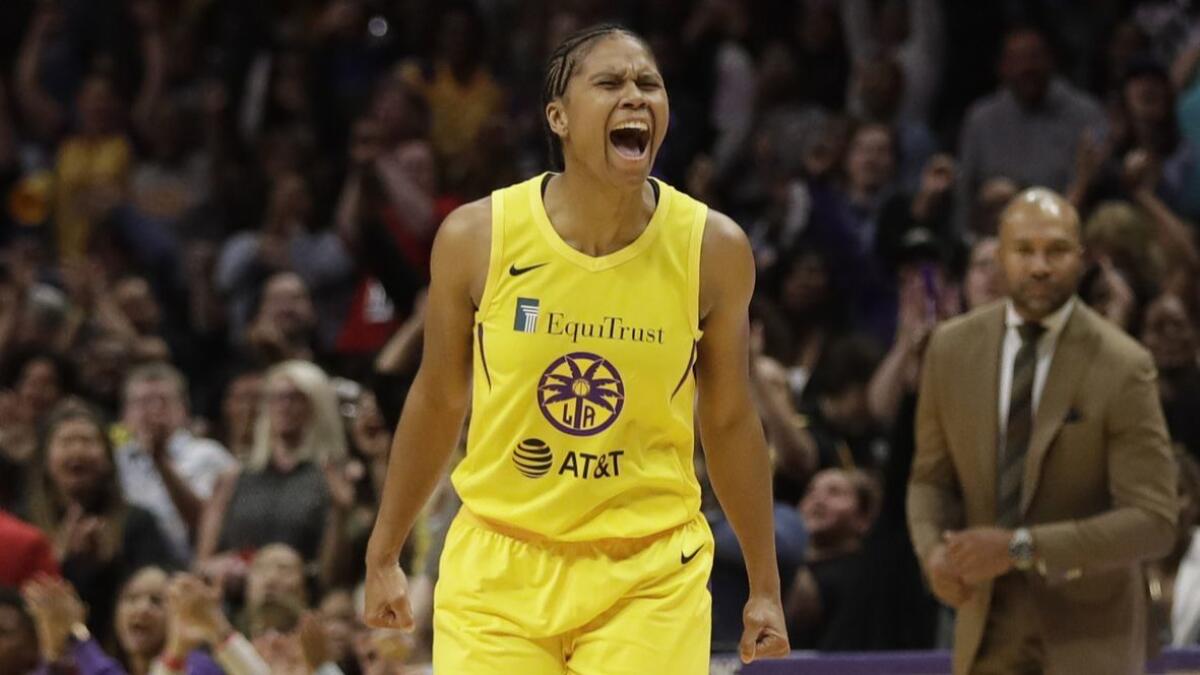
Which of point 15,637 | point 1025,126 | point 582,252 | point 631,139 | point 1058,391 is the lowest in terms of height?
point 15,637

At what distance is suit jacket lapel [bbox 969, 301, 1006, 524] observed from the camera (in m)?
6.05

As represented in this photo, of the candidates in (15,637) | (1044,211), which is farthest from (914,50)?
(15,637)

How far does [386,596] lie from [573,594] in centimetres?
52

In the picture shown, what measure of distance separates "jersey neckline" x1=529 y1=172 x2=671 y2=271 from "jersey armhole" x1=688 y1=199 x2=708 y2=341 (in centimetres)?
8

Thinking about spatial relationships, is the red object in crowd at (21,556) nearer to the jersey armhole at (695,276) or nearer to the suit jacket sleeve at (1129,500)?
the suit jacket sleeve at (1129,500)

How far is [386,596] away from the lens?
4828 mm

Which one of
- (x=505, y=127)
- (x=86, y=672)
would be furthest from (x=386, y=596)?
(x=505, y=127)

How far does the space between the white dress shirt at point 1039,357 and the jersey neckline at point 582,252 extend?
1.74 m

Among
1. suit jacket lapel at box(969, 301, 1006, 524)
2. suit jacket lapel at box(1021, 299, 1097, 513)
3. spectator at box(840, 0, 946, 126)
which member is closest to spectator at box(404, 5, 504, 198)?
spectator at box(840, 0, 946, 126)

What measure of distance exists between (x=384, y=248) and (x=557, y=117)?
5731 mm

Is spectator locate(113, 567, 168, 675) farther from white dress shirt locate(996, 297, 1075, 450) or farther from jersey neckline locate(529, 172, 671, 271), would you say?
jersey neckline locate(529, 172, 671, 271)

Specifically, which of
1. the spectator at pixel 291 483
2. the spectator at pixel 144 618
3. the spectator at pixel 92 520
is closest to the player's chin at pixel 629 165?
the spectator at pixel 144 618

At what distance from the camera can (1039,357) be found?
6.07 meters

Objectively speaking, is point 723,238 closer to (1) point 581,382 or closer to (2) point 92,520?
(1) point 581,382
